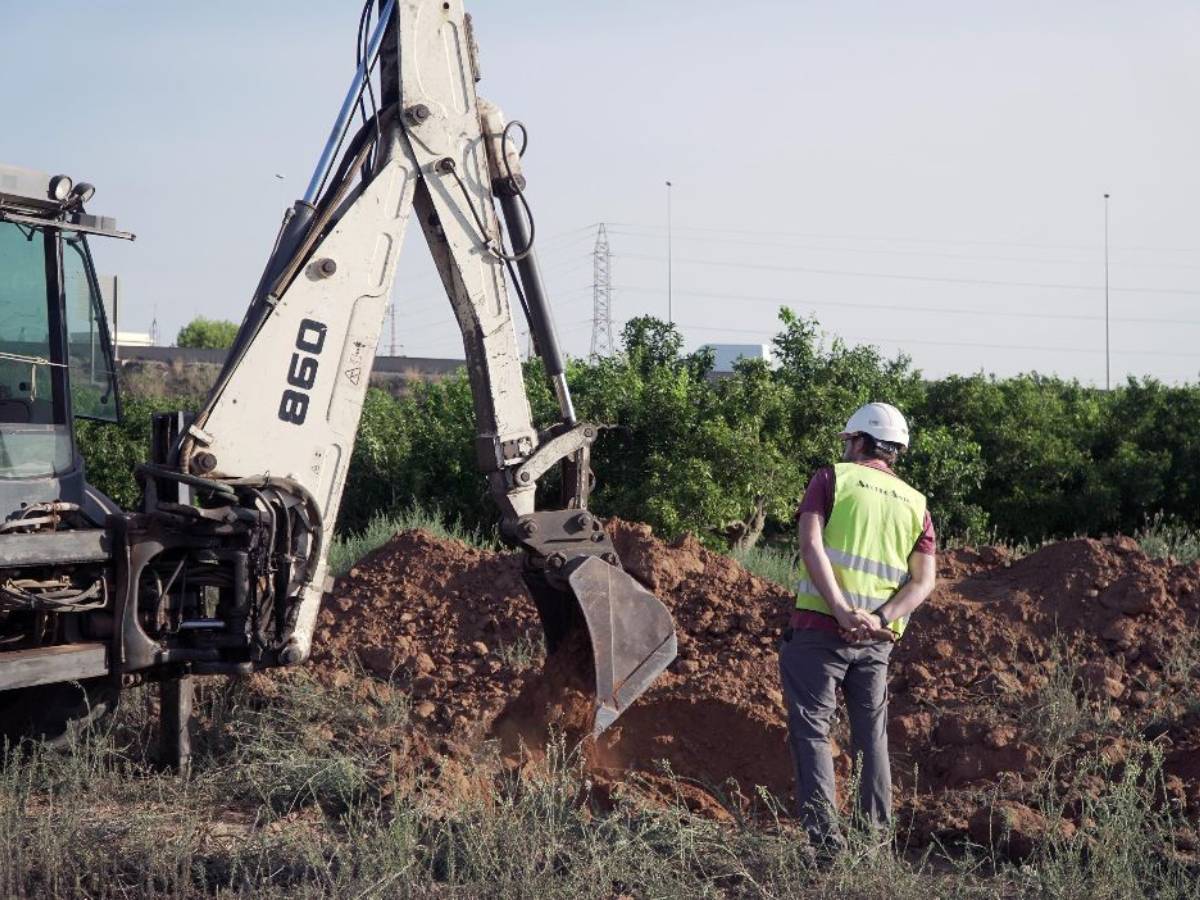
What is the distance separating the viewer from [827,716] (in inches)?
246

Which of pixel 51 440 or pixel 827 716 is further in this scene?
pixel 51 440

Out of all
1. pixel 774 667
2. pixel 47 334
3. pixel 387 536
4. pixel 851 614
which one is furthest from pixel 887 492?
pixel 387 536

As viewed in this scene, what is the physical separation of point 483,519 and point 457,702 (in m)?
8.18

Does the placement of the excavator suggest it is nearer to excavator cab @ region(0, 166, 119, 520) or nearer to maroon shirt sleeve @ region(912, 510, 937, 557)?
excavator cab @ region(0, 166, 119, 520)

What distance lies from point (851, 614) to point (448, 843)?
190 cm

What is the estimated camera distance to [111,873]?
5941 millimetres

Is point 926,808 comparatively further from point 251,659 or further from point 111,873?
point 111,873

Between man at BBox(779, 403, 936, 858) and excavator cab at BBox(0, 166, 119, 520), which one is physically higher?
excavator cab at BBox(0, 166, 119, 520)

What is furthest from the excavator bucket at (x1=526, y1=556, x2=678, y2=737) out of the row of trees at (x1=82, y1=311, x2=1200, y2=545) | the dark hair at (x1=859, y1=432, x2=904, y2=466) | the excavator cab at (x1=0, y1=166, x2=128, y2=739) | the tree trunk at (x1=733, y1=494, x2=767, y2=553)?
the tree trunk at (x1=733, y1=494, x2=767, y2=553)

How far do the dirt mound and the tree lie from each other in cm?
4990

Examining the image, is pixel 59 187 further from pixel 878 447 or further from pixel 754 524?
pixel 754 524

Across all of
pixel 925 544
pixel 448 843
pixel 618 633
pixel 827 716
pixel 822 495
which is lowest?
pixel 448 843

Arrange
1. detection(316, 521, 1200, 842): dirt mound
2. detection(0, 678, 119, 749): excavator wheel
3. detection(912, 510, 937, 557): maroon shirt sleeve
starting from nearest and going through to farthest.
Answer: detection(912, 510, 937, 557): maroon shirt sleeve, detection(0, 678, 119, 749): excavator wheel, detection(316, 521, 1200, 842): dirt mound

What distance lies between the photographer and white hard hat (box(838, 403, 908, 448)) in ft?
21.4
